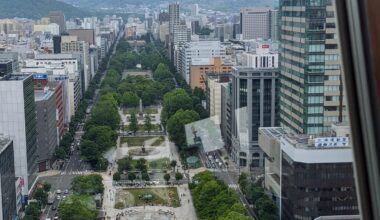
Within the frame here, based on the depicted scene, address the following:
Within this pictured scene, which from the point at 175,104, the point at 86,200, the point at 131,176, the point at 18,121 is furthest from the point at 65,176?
the point at 175,104

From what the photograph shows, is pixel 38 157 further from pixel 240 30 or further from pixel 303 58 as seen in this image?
pixel 240 30

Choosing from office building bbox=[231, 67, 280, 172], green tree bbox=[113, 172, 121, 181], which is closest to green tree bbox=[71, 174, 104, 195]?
green tree bbox=[113, 172, 121, 181]

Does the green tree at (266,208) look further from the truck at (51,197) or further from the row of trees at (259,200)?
the truck at (51,197)

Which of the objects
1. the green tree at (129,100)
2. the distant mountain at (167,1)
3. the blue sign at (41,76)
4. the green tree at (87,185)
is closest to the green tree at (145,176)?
the green tree at (87,185)

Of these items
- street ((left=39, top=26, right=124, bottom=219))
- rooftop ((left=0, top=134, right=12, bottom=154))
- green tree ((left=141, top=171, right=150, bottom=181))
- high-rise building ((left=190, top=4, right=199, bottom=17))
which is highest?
high-rise building ((left=190, top=4, right=199, bottom=17))

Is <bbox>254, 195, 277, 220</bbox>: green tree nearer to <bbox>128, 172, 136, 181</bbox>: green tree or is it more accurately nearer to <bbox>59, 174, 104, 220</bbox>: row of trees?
<bbox>59, 174, 104, 220</bbox>: row of trees

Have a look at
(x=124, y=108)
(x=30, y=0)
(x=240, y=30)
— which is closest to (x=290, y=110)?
(x=124, y=108)
